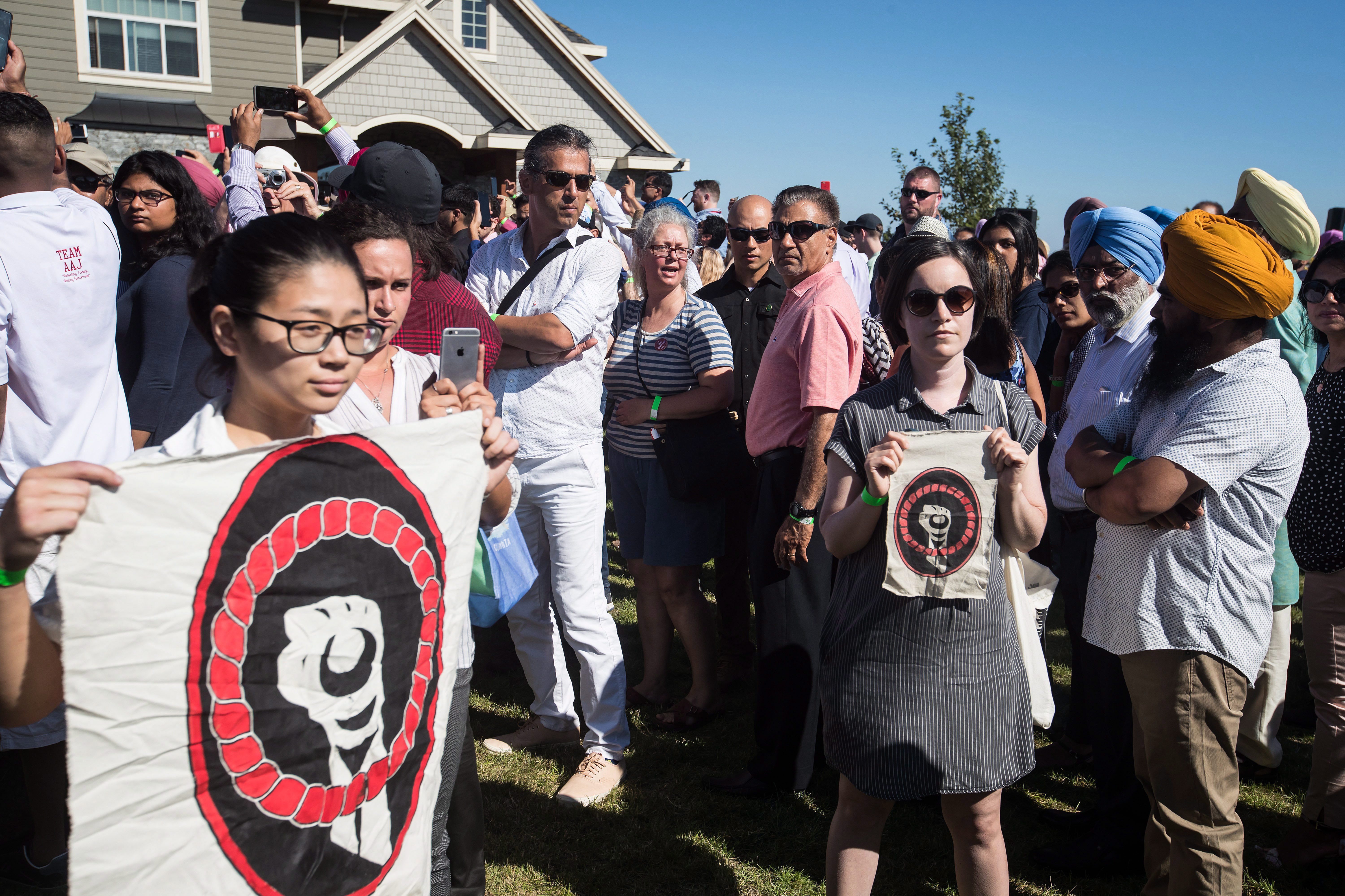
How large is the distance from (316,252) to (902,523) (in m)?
1.60

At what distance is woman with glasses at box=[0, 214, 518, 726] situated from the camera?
1753 millimetres

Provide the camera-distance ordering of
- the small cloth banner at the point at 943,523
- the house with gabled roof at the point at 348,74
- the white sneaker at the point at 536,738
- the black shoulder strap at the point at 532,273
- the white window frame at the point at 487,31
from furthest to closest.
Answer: the white window frame at the point at 487,31 < the house with gabled roof at the point at 348,74 < the white sneaker at the point at 536,738 < the black shoulder strap at the point at 532,273 < the small cloth banner at the point at 943,523

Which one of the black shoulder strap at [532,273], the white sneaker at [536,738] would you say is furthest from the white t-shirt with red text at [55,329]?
the white sneaker at [536,738]

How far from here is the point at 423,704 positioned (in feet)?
6.57

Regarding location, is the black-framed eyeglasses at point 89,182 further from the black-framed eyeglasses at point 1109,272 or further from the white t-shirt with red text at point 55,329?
the black-framed eyeglasses at point 1109,272

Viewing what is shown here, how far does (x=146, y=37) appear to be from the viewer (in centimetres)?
1798

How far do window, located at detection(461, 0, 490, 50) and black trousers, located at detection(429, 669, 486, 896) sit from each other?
21.3m

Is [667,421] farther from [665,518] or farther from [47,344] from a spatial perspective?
[47,344]

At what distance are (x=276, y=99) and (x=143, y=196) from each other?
7.13 ft

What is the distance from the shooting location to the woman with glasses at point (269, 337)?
175 centimetres

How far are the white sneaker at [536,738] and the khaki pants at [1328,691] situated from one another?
301 cm

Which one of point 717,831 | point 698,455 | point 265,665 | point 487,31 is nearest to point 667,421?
point 698,455

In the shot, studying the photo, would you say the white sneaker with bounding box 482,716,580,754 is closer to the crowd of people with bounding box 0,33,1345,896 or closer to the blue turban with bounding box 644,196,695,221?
the crowd of people with bounding box 0,33,1345,896

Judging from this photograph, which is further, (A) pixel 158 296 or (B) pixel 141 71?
(B) pixel 141 71
